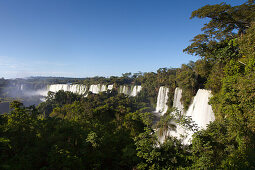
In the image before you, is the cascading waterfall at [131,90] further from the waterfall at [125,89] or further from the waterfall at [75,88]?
the waterfall at [75,88]

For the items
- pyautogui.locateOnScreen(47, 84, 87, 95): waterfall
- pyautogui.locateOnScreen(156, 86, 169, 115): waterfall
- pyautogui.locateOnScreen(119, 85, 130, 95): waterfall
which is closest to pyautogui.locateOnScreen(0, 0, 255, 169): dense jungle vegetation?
pyautogui.locateOnScreen(156, 86, 169, 115): waterfall

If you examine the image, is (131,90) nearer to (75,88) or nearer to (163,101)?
(163,101)

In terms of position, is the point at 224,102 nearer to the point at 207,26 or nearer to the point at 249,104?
the point at 249,104

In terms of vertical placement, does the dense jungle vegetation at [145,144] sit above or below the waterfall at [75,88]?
above

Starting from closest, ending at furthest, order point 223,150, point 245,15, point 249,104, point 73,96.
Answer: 1. point 223,150
2. point 249,104
3. point 245,15
4. point 73,96

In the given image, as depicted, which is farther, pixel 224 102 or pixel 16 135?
pixel 224 102

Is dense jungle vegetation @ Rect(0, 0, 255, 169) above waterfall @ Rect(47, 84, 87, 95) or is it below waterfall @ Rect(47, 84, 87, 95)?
above

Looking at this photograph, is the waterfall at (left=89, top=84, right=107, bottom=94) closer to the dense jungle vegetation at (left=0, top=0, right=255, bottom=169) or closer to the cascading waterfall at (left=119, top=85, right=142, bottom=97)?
the cascading waterfall at (left=119, top=85, right=142, bottom=97)

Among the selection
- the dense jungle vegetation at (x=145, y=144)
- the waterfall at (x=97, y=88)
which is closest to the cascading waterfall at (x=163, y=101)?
the dense jungle vegetation at (x=145, y=144)

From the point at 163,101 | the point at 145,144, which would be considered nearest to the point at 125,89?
the point at 163,101

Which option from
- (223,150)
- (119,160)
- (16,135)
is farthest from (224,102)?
(16,135)

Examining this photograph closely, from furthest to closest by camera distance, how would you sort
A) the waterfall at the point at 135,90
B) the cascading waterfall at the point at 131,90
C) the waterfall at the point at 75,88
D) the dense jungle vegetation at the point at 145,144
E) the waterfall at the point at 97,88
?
the waterfall at the point at 75,88, the waterfall at the point at 97,88, the cascading waterfall at the point at 131,90, the waterfall at the point at 135,90, the dense jungle vegetation at the point at 145,144
